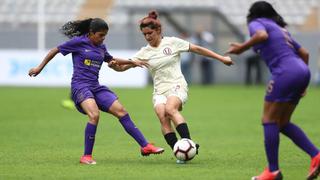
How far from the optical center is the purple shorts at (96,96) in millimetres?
11391

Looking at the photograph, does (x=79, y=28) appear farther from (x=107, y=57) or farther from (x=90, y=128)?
(x=90, y=128)

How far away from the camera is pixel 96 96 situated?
37.9ft

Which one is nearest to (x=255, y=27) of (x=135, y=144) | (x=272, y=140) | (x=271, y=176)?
(x=272, y=140)

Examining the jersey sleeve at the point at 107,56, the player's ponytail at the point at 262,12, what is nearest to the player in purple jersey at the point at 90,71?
the jersey sleeve at the point at 107,56

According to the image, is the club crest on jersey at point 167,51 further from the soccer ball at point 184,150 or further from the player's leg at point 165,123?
the soccer ball at point 184,150

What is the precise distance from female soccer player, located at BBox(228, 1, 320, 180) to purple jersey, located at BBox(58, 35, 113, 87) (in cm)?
293

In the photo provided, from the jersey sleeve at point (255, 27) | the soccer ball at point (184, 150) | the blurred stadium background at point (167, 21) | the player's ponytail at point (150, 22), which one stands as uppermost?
the jersey sleeve at point (255, 27)

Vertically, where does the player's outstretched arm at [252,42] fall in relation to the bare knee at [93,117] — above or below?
above

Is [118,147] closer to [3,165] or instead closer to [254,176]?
[3,165]

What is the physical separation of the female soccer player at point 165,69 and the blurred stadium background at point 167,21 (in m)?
24.3

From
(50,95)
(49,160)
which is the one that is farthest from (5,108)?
(49,160)

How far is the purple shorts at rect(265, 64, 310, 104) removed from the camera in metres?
8.99

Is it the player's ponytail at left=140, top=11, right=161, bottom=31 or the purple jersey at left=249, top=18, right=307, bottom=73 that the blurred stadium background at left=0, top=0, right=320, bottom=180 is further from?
the player's ponytail at left=140, top=11, right=161, bottom=31

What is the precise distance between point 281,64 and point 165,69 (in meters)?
3.01
